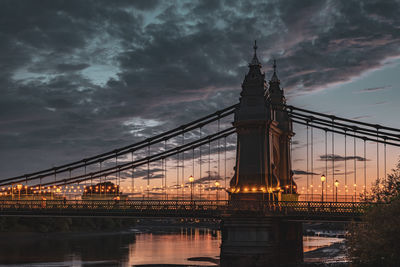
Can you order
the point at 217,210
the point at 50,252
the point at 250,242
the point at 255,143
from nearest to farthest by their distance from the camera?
the point at 250,242
the point at 217,210
the point at 255,143
the point at 50,252

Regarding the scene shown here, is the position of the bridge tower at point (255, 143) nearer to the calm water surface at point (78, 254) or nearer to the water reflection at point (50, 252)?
the calm water surface at point (78, 254)

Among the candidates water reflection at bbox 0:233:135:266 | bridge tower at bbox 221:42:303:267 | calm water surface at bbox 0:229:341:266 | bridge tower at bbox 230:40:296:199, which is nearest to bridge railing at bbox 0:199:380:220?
bridge tower at bbox 221:42:303:267

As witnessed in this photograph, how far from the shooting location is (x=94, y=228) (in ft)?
525

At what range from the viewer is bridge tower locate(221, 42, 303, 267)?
189ft

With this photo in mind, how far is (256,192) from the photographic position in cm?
6134

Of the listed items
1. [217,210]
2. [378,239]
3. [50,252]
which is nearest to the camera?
[378,239]

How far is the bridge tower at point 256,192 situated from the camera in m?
57.6

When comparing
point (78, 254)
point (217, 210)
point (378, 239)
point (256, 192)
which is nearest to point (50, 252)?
point (78, 254)

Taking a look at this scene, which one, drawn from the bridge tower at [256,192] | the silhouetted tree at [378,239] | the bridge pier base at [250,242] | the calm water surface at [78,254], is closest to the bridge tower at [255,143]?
the bridge tower at [256,192]

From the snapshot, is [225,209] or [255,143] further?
[255,143]

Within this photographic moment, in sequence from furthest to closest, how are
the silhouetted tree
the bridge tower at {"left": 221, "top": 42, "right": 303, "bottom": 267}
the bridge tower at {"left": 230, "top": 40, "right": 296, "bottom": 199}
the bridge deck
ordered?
the bridge tower at {"left": 230, "top": 40, "right": 296, "bottom": 199}, the bridge deck, the bridge tower at {"left": 221, "top": 42, "right": 303, "bottom": 267}, the silhouetted tree

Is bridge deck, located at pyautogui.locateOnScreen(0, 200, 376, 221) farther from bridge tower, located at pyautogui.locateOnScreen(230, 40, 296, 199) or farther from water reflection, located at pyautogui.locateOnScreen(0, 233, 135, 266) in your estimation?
water reflection, located at pyautogui.locateOnScreen(0, 233, 135, 266)

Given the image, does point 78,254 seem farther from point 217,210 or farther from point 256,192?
point 256,192

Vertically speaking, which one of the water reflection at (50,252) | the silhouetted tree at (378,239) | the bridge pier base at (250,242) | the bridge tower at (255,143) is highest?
the bridge tower at (255,143)
